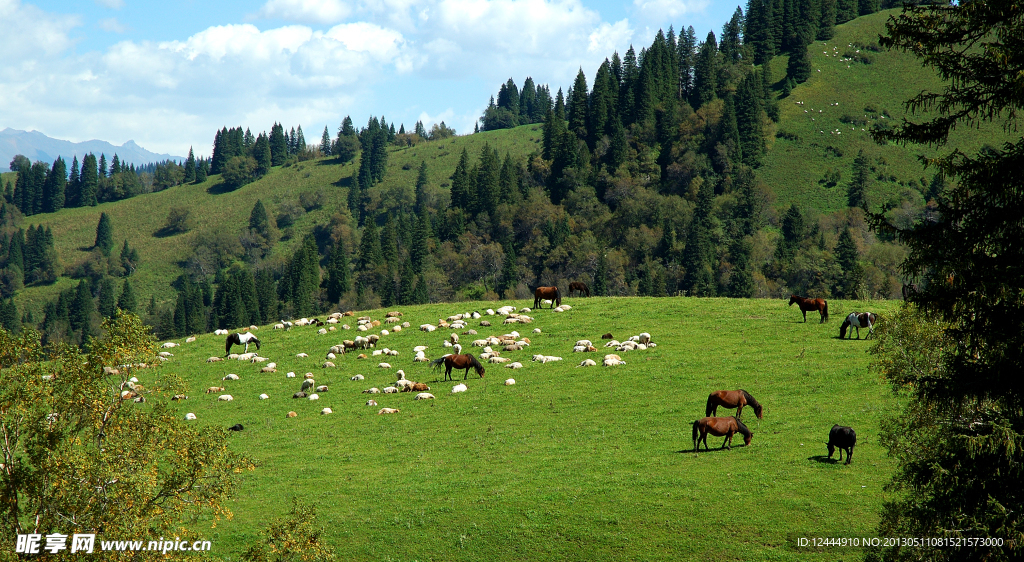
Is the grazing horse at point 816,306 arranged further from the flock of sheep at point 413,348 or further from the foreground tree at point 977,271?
the foreground tree at point 977,271

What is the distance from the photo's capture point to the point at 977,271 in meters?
11.3


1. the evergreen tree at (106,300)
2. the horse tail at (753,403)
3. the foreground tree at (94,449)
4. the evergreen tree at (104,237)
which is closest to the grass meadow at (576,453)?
the horse tail at (753,403)

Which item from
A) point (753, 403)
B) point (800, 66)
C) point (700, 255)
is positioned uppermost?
point (800, 66)

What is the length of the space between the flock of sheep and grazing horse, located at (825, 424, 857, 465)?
49.6 feet

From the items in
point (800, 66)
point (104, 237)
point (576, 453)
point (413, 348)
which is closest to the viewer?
point (576, 453)

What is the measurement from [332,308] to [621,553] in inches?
4494

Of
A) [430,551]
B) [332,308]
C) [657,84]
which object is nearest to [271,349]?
[430,551]

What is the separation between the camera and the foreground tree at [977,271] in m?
11.1

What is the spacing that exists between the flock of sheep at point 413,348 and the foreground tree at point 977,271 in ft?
83.5

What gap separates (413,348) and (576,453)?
20.1 meters

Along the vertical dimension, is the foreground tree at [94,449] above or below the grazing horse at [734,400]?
above

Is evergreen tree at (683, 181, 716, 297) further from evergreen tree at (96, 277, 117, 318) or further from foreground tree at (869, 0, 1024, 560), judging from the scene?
evergreen tree at (96, 277, 117, 318)

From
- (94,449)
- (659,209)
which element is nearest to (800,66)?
(659,209)

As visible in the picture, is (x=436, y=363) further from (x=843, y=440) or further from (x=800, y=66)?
→ (x=800, y=66)
